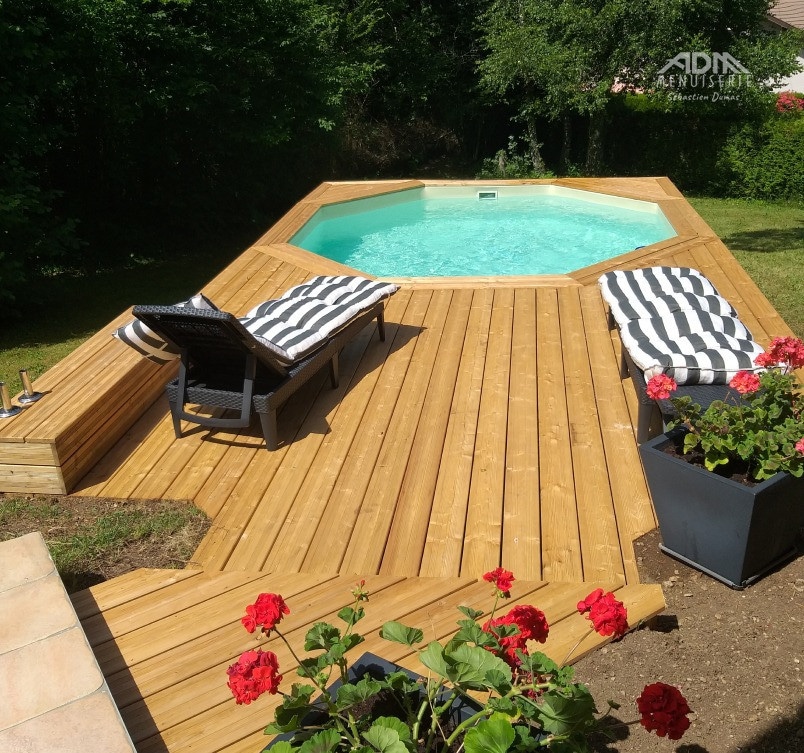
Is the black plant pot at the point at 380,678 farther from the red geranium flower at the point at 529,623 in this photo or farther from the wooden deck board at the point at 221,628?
the wooden deck board at the point at 221,628

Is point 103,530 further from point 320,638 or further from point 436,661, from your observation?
point 436,661

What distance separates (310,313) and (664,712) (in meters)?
3.54

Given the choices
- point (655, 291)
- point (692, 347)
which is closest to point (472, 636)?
point (692, 347)

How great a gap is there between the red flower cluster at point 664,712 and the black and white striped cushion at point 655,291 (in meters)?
3.01

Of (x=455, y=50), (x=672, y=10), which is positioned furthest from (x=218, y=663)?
(x=455, y=50)

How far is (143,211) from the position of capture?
1044 cm

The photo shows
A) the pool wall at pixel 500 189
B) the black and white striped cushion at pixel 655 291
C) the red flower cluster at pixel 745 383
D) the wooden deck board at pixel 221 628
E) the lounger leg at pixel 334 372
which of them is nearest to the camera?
the wooden deck board at pixel 221 628

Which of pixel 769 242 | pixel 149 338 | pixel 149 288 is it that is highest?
pixel 149 338

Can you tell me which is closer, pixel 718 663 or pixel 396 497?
pixel 718 663

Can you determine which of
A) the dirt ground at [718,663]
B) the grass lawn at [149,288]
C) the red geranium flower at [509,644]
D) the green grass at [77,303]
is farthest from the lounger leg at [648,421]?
the green grass at [77,303]

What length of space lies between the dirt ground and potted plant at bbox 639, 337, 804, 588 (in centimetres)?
10

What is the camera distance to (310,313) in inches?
187

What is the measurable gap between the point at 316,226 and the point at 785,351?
713 cm

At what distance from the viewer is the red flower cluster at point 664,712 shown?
1.53 meters
